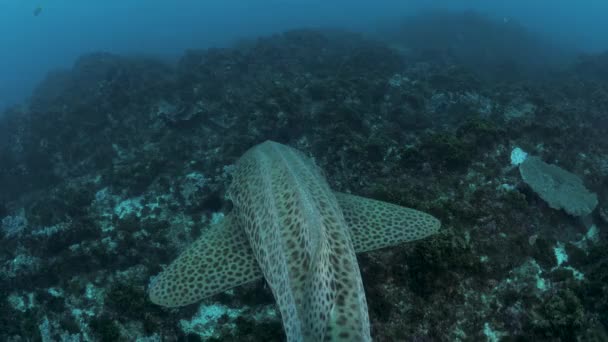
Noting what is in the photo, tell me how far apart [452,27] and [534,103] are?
3512cm

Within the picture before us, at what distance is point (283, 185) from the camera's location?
6.25 m

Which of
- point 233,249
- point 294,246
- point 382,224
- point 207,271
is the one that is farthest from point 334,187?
point 294,246

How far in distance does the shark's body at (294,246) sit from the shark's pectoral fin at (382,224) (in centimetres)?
2

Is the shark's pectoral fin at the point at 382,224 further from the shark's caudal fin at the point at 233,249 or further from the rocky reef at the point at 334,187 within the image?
the rocky reef at the point at 334,187

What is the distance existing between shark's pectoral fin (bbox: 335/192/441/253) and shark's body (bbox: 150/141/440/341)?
2cm

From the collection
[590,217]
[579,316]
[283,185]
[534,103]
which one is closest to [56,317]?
[283,185]

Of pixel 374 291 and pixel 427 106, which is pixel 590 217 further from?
pixel 427 106

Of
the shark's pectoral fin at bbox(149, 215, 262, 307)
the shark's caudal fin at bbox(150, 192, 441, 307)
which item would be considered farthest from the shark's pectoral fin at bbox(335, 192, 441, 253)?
the shark's pectoral fin at bbox(149, 215, 262, 307)

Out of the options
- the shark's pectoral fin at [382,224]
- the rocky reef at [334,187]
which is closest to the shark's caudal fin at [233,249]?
the shark's pectoral fin at [382,224]

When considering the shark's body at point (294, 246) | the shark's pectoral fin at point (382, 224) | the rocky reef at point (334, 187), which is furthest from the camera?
the rocky reef at point (334, 187)

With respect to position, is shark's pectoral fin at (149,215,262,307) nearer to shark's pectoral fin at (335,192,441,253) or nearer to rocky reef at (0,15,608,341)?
rocky reef at (0,15,608,341)

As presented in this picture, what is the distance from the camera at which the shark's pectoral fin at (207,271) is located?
6.05m

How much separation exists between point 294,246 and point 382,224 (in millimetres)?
2493

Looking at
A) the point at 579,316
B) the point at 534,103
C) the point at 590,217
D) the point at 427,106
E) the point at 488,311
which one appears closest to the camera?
the point at 579,316
